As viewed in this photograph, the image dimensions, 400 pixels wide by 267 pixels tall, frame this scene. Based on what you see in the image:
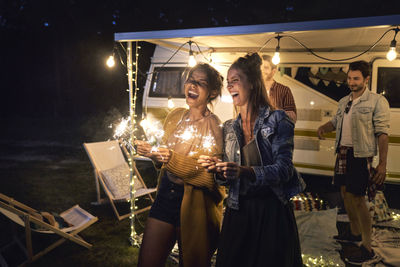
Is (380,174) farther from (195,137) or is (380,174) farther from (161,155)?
(161,155)

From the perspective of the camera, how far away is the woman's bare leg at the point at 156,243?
255 centimetres

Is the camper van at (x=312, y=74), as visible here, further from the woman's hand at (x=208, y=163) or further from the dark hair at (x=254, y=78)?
the woman's hand at (x=208, y=163)

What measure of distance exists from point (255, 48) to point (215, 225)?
5582mm

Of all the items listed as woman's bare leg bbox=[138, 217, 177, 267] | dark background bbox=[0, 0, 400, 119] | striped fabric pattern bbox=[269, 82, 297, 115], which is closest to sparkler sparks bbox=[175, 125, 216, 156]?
woman's bare leg bbox=[138, 217, 177, 267]

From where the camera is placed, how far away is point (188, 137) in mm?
2686

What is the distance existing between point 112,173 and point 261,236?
4432mm

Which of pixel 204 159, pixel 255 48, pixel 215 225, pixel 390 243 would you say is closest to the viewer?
pixel 204 159

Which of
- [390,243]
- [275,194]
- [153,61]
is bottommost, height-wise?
[390,243]

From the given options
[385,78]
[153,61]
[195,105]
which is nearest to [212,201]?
[195,105]

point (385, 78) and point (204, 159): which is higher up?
point (385, 78)

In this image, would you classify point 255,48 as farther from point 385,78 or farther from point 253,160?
point 253,160

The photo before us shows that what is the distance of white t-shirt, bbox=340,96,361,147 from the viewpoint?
160 inches

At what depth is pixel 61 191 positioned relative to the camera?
23.6 feet

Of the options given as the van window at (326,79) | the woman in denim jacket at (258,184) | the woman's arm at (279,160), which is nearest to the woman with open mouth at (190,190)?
the woman in denim jacket at (258,184)
